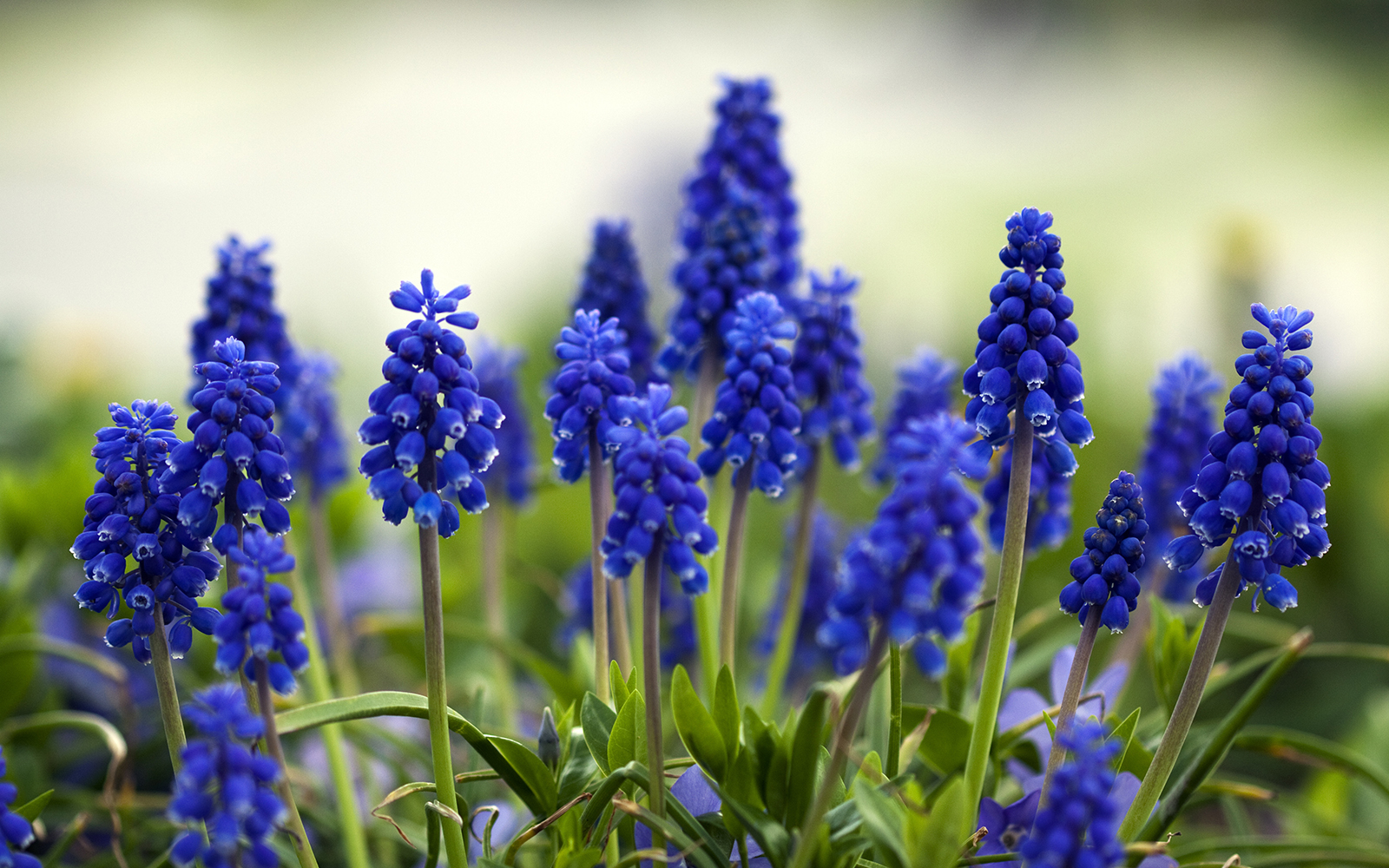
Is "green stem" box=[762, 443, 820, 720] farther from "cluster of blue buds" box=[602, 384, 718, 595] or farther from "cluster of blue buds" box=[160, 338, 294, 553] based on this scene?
"cluster of blue buds" box=[160, 338, 294, 553]

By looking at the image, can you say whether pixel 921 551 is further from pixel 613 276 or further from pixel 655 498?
pixel 613 276

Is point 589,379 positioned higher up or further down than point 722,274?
further down

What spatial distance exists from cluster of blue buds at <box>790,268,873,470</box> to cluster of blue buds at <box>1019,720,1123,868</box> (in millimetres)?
1014

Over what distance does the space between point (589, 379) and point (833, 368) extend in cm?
69

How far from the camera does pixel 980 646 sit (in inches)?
116

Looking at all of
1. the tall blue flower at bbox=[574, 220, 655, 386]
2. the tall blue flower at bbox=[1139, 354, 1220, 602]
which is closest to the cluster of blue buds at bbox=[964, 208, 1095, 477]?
the tall blue flower at bbox=[1139, 354, 1220, 602]

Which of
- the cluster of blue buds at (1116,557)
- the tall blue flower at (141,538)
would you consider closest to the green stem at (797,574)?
the cluster of blue buds at (1116,557)

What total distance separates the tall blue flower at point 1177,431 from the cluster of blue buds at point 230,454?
69.5 inches

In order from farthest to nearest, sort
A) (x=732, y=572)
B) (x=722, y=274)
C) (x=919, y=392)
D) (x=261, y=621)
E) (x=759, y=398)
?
(x=919, y=392) < (x=722, y=274) < (x=732, y=572) < (x=759, y=398) < (x=261, y=621)

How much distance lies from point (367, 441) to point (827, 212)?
12.7 m

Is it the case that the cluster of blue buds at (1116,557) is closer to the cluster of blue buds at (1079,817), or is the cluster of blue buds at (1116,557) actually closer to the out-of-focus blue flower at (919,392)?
the cluster of blue buds at (1079,817)

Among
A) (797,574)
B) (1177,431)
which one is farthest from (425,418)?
(1177,431)

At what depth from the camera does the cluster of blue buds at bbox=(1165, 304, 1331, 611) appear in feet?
4.91

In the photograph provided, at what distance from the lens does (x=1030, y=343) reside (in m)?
1.62
